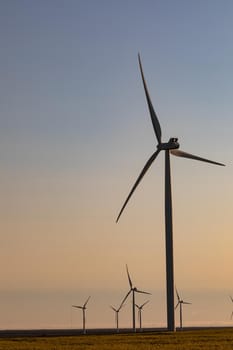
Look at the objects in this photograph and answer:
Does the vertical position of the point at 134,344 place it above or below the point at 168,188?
below

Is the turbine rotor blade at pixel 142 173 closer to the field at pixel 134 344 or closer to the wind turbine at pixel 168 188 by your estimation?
the wind turbine at pixel 168 188

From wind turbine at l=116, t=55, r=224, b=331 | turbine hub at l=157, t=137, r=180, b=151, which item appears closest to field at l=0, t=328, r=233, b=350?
wind turbine at l=116, t=55, r=224, b=331

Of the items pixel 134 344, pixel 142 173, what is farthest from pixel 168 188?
pixel 134 344

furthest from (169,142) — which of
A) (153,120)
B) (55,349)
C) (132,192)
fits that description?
(55,349)

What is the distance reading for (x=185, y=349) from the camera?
180 ft

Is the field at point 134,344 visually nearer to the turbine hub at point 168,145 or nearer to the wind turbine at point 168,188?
the wind turbine at point 168,188

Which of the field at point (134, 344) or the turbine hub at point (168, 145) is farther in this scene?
the turbine hub at point (168, 145)

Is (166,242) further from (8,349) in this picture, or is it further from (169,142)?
(8,349)

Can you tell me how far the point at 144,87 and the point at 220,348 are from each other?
50120mm

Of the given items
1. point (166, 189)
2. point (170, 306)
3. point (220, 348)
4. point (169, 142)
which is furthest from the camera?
point (169, 142)

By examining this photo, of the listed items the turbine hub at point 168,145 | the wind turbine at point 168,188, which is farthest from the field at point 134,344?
the turbine hub at point 168,145

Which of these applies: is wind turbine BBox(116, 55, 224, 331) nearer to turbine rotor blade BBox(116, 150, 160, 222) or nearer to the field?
turbine rotor blade BBox(116, 150, 160, 222)

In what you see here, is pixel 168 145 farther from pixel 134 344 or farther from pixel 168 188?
pixel 134 344

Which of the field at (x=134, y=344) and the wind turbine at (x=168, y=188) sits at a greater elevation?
the wind turbine at (x=168, y=188)
